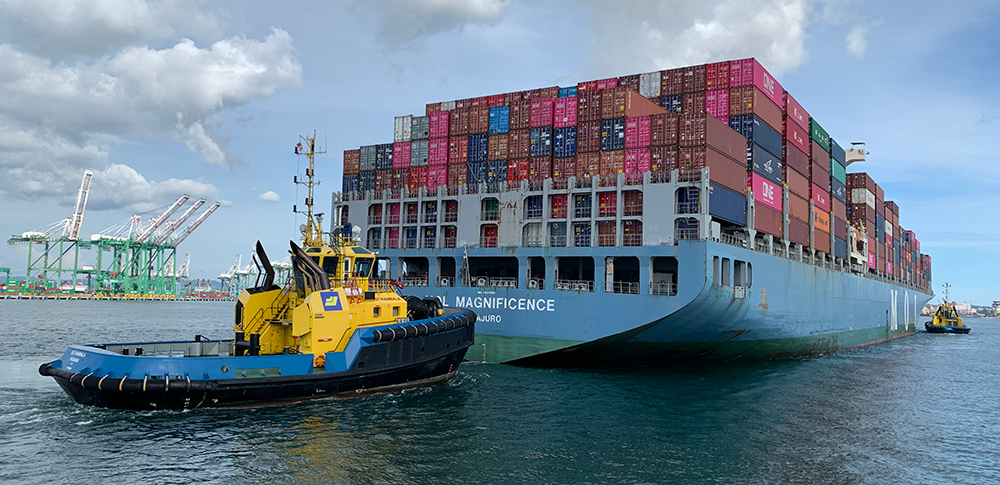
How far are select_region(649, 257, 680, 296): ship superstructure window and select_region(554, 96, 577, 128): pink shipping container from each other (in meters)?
6.96

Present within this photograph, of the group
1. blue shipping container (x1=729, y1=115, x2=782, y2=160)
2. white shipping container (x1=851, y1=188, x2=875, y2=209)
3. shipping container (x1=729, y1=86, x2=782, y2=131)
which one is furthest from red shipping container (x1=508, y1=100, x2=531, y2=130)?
white shipping container (x1=851, y1=188, x2=875, y2=209)

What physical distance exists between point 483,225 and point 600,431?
13.4m

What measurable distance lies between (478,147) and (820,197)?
22614 mm

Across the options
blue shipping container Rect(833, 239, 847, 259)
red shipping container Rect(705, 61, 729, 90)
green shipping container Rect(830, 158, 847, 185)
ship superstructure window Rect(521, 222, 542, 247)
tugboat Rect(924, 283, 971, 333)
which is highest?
red shipping container Rect(705, 61, 729, 90)

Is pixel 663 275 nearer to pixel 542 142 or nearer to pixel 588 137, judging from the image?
pixel 588 137

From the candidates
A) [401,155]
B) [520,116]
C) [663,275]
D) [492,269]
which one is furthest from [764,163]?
[401,155]

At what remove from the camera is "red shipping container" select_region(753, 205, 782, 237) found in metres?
29.1

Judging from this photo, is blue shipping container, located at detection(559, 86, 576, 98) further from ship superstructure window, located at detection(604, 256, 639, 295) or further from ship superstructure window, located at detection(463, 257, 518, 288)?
ship superstructure window, located at detection(604, 256, 639, 295)

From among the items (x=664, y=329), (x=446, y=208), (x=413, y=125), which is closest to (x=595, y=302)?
(x=664, y=329)

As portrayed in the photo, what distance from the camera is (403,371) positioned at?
19.2 m

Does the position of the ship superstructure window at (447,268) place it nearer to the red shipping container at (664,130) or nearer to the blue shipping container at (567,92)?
the blue shipping container at (567,92)

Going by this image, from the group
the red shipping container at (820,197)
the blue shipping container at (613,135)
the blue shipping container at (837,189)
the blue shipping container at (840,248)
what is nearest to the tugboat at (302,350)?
the blue shipping container at (613,135)

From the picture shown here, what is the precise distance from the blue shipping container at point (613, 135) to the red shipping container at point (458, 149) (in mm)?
6397

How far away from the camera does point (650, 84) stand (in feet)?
105
